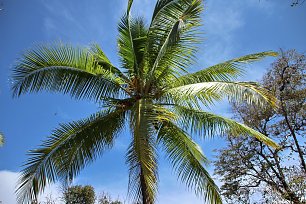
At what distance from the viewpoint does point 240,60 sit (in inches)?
372

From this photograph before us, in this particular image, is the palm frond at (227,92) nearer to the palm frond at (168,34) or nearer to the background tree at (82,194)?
the palm frond at (168,34)

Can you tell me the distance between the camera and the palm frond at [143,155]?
744 centimetres

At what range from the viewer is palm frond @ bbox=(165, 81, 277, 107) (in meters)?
8.09

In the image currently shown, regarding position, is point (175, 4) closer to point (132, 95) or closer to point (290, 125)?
point (132, 95)

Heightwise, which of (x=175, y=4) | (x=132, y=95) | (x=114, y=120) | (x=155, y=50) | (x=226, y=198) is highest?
(x=175, y=4)

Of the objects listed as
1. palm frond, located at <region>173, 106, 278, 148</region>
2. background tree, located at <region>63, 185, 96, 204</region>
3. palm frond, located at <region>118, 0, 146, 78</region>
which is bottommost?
background tree, located at <region>63, 185, 96, 204</region>

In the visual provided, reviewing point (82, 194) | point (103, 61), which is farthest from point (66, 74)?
point (82, 194)

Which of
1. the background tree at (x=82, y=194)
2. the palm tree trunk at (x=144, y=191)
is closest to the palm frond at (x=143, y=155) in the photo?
the palm tree trunk at (x=144, y=191)

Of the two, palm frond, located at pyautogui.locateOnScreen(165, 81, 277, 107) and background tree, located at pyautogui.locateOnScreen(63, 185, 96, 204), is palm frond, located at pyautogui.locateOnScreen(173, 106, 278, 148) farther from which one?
background tree, located at pyautogui.locateOnScreen(63, 185, 96, 204)

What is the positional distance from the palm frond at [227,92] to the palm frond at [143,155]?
102 cm

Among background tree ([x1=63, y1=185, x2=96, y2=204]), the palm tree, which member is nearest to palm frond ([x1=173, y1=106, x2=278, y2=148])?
the palm tree

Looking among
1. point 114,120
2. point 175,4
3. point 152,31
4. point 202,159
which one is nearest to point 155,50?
point 152,31

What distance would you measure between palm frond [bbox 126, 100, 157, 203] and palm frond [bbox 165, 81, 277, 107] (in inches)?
40.3

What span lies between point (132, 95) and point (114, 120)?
88 cm
